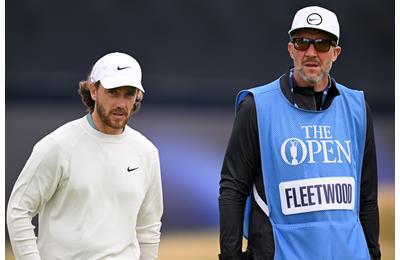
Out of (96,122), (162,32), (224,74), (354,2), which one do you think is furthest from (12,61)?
(354,2)

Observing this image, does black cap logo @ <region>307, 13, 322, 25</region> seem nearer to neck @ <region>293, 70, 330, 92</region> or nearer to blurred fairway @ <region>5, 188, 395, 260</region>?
neck @ <region>293, 70, 330, 92</region>

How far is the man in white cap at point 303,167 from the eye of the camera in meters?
2.67

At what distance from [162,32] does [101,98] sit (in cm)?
172

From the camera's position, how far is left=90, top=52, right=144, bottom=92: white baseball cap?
2.82m

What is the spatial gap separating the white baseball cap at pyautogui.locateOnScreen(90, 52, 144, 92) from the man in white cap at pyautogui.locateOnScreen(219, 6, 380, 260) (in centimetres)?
35

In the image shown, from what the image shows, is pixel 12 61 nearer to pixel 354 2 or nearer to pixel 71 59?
pixel 71 59

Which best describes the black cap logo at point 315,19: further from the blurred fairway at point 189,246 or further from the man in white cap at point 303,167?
the blurred fairway at point 189,246

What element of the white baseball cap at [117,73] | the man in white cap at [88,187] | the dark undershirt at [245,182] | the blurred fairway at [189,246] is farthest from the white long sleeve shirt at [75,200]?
the blurred fairway at [189,246]

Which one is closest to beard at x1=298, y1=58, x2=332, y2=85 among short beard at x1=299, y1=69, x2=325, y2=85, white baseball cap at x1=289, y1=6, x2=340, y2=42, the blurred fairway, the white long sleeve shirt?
short beard at x1=299, y1=69, x2=325, y2=85

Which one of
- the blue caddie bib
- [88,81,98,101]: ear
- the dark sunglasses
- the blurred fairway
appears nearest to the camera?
the blue caddie bib

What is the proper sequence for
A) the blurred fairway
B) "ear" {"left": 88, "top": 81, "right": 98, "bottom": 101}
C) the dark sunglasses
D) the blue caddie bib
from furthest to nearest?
the blurred fairway, "ear" {"left": 88, "top": 81, "right": 98, "bottom": 101}, the dark sunglasses, the blue caddie bib

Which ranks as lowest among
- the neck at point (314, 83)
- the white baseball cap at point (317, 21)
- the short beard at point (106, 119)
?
the short beard at point (106, 119)

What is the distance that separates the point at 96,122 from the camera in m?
2.92

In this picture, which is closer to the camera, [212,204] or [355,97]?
[355,97]
